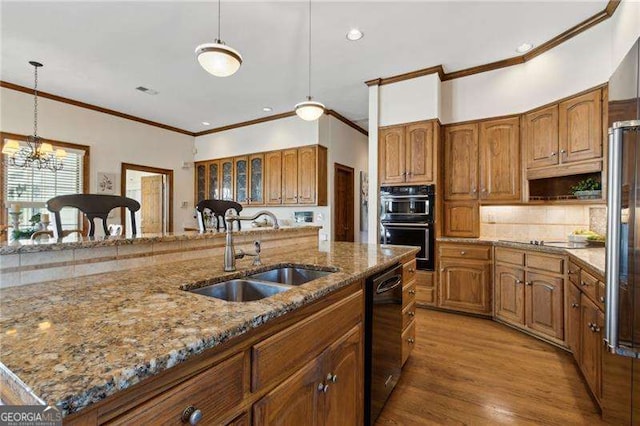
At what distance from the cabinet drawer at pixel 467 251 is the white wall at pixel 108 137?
5218 millimetres

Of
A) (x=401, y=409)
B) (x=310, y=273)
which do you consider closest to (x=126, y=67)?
(x=310, y=273)

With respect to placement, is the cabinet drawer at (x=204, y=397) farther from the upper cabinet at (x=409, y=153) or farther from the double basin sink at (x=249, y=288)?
the upper cabinet at (x=409, y=153)

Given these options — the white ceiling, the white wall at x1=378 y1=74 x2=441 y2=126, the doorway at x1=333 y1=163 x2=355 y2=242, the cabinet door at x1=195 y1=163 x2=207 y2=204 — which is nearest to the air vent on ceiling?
the white ceiling

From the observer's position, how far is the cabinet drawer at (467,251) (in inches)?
131

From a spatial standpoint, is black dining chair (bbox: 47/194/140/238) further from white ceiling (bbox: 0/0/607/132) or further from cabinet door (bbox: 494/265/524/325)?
cabinet door (bbox: 494/265/524/325)

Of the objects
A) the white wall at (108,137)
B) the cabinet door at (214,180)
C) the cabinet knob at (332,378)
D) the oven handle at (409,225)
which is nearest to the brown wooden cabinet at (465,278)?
the oven handle at (409,225)

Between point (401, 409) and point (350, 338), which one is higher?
point (350, 338)

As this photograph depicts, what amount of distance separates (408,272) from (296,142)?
351 cm

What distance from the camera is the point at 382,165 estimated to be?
12.9 feet

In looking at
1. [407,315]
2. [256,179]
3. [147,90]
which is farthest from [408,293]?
[147,90]

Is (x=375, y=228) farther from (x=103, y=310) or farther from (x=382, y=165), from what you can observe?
(x=103, y=310)

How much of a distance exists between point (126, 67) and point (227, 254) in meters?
3.53

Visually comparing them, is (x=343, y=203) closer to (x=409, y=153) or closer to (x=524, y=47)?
(x=409, y=153)

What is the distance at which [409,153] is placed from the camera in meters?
3.76
